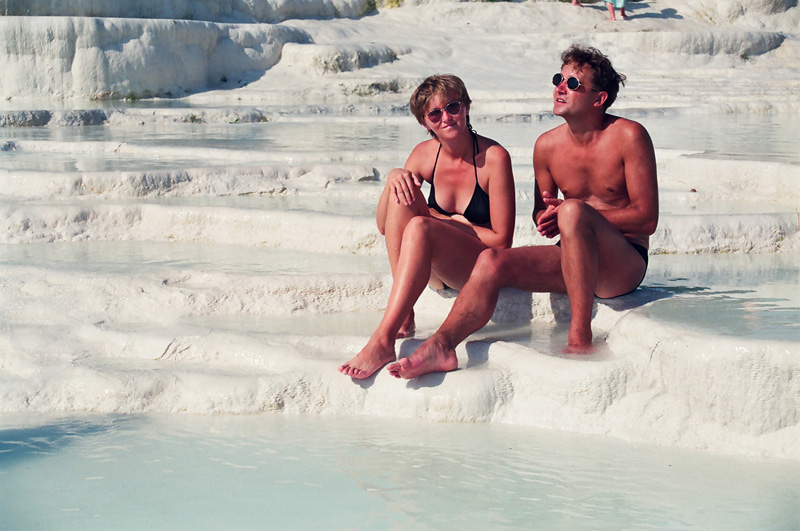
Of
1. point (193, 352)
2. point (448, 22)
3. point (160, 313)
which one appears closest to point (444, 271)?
point (193, 352)

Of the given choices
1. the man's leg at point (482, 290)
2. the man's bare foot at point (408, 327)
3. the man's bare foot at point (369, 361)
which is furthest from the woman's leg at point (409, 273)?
the man's bare foot at point (408, 327)

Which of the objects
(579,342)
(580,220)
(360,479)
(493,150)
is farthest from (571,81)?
(360,479)

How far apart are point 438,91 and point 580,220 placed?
25.8 inches

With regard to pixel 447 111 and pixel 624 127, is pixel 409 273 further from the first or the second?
pixel 624 127

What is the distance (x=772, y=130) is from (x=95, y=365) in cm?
674

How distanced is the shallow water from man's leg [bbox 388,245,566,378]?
0.61ft

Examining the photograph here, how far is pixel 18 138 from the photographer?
7.91m

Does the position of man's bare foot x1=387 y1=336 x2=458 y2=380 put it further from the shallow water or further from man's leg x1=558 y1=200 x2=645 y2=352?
man's leg x1=558 y1=200 x2=645 y2=352

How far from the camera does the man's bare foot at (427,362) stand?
2.72 m

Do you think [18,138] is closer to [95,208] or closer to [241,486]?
[95,208]

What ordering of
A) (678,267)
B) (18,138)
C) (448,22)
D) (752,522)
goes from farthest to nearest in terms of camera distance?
(448,22) < (18,138) < (678,267) < (752,522)

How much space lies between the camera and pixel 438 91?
120 inches

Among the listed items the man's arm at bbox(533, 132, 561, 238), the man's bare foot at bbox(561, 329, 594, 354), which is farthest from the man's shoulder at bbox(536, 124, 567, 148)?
the man's bare foot at bbox(561, 329, 594, 354)

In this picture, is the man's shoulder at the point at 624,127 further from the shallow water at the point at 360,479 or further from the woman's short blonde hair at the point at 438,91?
the shallow water at the point at 360,479
